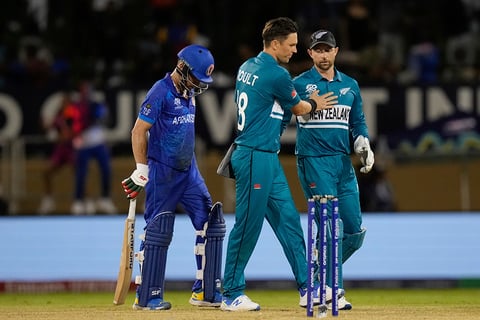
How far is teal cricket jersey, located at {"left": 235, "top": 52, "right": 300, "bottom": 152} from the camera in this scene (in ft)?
31.9

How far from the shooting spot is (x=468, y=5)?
22688 millimetres

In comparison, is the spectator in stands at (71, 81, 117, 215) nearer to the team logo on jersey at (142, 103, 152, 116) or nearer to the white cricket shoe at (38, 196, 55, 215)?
the white cricket shoe at (38, 196, 55, 215)

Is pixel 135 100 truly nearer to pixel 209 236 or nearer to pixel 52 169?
pixel 52 169

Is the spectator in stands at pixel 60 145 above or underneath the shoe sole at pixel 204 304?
above

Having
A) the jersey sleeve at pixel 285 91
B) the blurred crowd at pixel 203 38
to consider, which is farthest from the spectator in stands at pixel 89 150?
the jersey sleeve at pixel 285 91

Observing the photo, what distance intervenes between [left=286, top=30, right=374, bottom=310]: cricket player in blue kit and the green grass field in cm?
59

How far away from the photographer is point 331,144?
1011cm

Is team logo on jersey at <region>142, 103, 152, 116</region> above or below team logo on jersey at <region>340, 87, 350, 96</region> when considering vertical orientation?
below

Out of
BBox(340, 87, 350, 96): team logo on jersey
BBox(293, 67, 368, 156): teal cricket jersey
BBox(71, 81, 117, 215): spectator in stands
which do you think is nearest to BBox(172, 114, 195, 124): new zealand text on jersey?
BBox(293, 67, 368, 156): teal cricket jersey

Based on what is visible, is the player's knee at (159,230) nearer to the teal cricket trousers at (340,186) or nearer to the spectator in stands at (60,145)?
the teal cricket trousers at (340,186)

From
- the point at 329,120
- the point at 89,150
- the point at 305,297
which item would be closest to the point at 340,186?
the point at 329,120

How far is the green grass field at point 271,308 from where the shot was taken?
9.40 metres

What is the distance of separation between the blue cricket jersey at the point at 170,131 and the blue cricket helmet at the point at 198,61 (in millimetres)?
254

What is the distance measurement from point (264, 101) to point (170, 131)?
853mm
